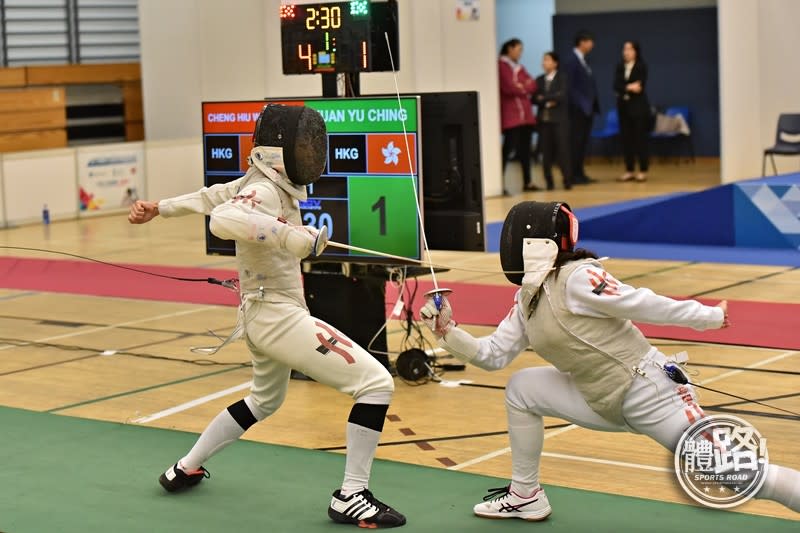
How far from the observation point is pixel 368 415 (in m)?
4.08

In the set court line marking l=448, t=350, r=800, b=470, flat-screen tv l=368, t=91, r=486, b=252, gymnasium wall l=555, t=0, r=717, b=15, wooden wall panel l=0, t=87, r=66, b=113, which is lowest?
court line marking l=448, t=350, r=800, b=470

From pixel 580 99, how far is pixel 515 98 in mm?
1281

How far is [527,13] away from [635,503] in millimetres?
16361

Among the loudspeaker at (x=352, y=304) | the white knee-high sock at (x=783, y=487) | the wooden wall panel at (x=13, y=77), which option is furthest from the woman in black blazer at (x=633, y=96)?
the white knee-high sock at (x=783, y=487)

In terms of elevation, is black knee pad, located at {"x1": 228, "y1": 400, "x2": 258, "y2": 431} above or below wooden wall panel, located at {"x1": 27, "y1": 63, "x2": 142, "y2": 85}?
below

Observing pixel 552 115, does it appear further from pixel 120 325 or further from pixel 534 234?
pixel 534 234

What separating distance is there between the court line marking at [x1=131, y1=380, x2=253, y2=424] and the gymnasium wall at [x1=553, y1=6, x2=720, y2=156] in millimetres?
13422

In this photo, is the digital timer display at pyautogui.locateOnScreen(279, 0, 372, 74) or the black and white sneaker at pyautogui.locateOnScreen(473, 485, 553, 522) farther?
the digital timer display at pyautogui.locateOnScreen(279, 0, 372, 74)

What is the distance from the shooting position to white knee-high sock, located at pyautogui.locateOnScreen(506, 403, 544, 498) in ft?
13.1

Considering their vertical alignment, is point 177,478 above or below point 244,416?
below

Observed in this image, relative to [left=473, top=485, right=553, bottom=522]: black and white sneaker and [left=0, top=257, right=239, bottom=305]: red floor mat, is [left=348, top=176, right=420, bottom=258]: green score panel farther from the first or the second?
[left=0, top=257, right=239, bottom=305]: red floor mat

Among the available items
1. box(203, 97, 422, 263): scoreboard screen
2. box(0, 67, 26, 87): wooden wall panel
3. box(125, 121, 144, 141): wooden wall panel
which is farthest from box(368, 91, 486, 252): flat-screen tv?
box(125, 121, 144, 141): wooden wall panel

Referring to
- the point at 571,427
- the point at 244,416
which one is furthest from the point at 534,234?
the point at 571,427

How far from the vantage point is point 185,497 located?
4477mm
